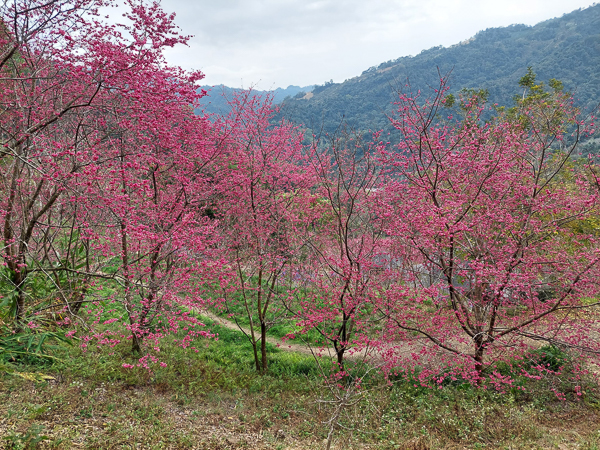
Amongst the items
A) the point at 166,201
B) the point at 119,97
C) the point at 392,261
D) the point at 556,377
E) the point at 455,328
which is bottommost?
the point at 556,377

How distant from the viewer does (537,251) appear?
616cm

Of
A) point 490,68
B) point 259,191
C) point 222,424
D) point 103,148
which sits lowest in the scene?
point 222,424

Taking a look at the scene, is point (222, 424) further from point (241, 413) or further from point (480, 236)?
point (480, 236)

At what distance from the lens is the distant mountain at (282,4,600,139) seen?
55406mm

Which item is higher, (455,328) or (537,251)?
(537,251)

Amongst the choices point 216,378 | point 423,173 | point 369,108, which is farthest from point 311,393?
point 369,108

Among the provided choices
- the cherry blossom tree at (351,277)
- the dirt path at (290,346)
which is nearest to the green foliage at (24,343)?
the dirt path at (290,346)

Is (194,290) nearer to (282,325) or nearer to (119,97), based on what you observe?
(119,97)

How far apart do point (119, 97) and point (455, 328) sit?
6733mm

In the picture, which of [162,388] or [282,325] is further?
[282,325]

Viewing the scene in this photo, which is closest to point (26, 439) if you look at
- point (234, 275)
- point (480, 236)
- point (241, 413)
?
point (241, 413)

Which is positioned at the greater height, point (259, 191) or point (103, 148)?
point (103, 148)

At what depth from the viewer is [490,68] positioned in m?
73.2

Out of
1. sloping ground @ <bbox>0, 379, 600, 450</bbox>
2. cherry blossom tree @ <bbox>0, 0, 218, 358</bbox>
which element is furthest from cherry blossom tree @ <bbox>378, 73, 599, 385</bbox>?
cherry blossom tree @ <bbox>0, 0, 218, 358</bbox>
